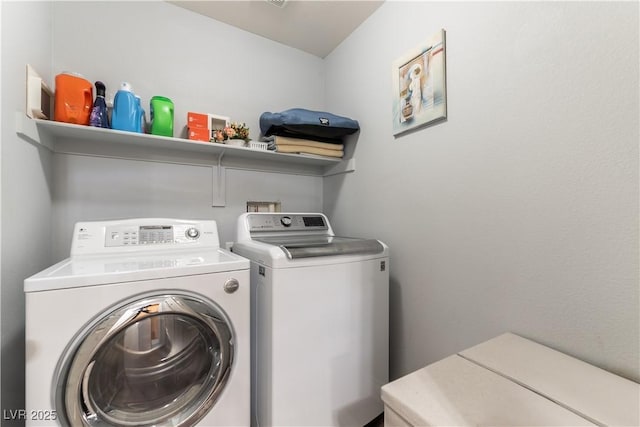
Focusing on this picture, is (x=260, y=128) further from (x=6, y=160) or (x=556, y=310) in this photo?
(x=556, y=310)

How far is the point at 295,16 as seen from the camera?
70.1 inches

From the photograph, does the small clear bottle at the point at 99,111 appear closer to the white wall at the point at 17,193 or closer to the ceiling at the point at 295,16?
the white wall at the point at 17,193

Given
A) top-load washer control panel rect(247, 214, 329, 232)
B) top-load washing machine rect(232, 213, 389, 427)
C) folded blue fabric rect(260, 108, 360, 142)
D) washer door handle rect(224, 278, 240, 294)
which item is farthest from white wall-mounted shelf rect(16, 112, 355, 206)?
washer door handle rect(224, 278, 240, 294)

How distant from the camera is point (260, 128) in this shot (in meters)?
1.92

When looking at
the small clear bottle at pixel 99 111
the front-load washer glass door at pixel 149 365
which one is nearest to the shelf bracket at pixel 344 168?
the front-load washer glass door at pixel 149 365

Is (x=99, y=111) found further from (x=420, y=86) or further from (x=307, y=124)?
(x=420, y=86)

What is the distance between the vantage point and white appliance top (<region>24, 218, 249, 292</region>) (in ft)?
2.82

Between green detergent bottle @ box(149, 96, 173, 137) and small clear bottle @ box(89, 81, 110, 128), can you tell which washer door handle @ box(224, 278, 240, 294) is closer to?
green detergent bottle @ box(149, 96, 173, 137)

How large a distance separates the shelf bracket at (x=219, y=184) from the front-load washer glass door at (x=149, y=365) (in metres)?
0.95

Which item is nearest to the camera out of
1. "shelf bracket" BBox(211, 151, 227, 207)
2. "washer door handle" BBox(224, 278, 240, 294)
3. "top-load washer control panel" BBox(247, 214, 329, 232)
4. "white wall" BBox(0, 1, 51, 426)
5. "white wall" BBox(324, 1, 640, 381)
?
"white wall" BBox(324, 1, 640, 381)

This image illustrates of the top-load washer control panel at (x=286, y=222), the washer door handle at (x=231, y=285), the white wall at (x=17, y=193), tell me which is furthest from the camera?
the top-load washer control panel at (x=286, y=222)

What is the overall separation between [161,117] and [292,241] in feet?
3.34

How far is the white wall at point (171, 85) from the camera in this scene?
1.47 metres

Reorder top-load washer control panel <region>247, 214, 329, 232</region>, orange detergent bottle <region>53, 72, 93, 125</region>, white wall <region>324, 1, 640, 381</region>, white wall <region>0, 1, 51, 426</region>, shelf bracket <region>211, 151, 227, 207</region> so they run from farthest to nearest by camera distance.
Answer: shelf bracket <region>211, 151, 227, 207</region> → top-load washer control panel <region>247, 214, 329, 232</region> → orange detergent bottle <region>53, 72, 93, 125</region> → white wall <region>0, 1, 51, 426</region> → white wall <region>324, 1, 640, 381</region>
